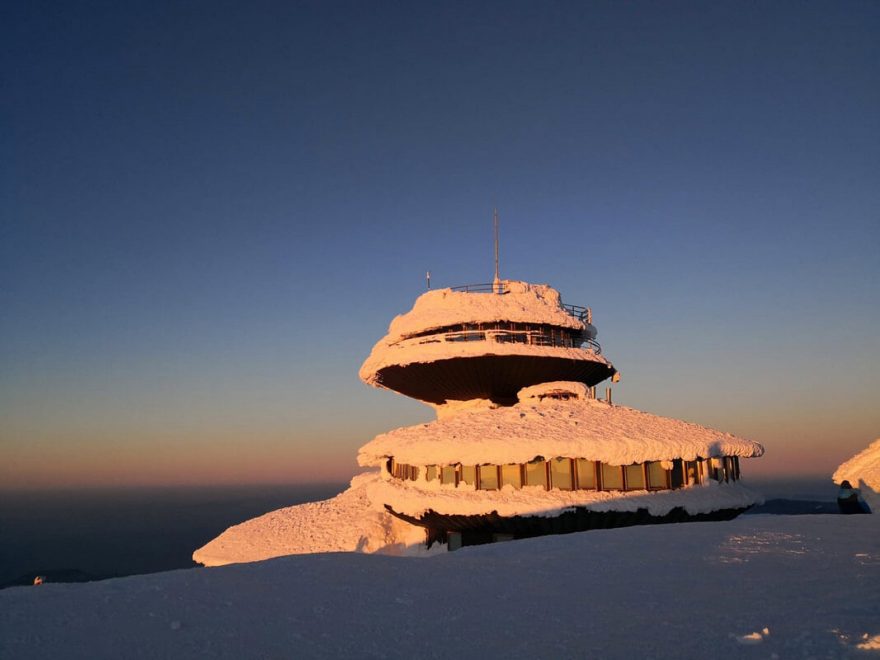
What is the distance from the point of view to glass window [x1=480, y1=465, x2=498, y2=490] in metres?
22.4

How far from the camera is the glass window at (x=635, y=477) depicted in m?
21.9

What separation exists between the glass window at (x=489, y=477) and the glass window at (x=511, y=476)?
12.1 inches

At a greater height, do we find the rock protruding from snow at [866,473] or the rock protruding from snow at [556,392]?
the rock protruding from snow at [556,392]

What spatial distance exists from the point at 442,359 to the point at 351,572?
70.3ft

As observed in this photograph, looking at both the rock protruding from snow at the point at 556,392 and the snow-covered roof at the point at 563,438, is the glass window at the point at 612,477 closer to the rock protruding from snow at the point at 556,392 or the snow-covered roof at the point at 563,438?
the snow-covered roof at the point at 563,438

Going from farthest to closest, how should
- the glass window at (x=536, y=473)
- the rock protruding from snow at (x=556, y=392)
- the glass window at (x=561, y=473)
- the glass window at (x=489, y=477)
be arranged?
the rock protruding from snow at (x=556, y=392)
the glass window at (x=489, y=477)
the glass window at (x=536, y=473)
the glass window at (x=561, y=473)

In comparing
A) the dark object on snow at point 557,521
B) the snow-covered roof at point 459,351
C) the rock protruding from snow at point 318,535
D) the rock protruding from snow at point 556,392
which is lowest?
the rock protruding from snow at point 318,535

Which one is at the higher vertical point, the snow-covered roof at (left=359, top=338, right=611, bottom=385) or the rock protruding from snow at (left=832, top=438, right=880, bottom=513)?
the snow-covered roof at (left=359, top=338, right=611, bottom=385)

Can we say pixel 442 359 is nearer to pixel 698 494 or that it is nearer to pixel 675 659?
pixel 698 494

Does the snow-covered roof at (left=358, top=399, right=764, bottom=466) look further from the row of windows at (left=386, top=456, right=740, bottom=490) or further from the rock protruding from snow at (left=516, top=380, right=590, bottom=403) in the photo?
the rock protruding from snow at (left=516, top=380, right=590, bottom=403)

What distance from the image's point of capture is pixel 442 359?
29125 millimetres

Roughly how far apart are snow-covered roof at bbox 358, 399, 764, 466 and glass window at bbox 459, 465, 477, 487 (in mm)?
992

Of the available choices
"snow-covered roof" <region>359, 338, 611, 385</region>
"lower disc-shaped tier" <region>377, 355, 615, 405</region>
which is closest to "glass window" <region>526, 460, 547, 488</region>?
"snow-covered roof" <region>359, 338, 611, 385</region>

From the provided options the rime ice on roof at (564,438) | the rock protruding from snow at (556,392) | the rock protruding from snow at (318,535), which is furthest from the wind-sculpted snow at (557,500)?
the rock protruding from snow at (556,392)
